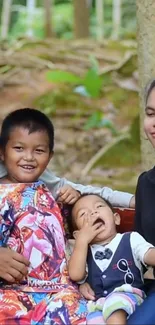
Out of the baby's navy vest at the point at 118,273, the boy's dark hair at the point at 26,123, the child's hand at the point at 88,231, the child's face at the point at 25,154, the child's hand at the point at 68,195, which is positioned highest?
the boy's dark hair at the point at 26,123

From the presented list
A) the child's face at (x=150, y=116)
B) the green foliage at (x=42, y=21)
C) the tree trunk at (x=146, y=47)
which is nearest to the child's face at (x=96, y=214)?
the child's face at (x=150, y=116)

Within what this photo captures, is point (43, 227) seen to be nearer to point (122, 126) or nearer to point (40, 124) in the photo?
point (40, 124)

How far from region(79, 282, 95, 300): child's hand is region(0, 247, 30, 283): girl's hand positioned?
0.23 m

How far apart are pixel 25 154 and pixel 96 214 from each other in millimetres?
381

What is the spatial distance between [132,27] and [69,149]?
870cm

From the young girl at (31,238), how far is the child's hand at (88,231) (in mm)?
136

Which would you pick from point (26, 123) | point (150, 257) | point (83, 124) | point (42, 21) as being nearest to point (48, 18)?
point (42, 21)

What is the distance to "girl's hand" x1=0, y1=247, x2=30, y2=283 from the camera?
2.53 meters

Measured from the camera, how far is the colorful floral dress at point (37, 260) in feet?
7.89

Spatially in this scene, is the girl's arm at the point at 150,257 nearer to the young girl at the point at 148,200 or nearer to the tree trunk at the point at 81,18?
the young girl at the point at 148,200

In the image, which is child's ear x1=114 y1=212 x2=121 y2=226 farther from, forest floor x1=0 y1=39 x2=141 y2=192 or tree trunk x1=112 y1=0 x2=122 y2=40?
tree trunk x1=112 y1=0 x2=122 y2=40

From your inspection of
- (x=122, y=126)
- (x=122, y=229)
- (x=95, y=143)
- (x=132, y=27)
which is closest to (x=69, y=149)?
(x=95, y=143)

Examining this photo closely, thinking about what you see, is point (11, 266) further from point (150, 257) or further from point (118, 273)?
point (150, 257)

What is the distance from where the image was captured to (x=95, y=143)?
292 inches
